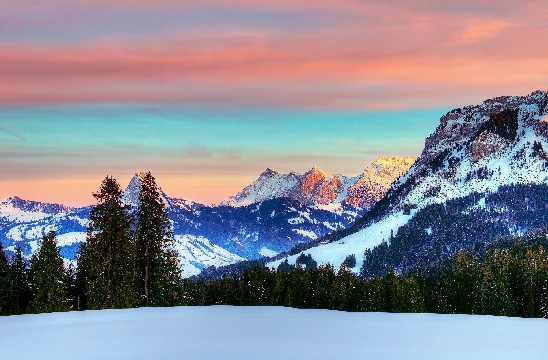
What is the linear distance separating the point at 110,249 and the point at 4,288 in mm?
22808

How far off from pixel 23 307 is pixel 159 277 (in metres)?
30.8

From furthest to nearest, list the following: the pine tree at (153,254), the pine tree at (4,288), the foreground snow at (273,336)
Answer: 1. the pine tree at (4,288)
2. the pine tree at (153,254)
3. the foreground snow at (273,336)

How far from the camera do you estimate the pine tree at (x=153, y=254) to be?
10138 cm

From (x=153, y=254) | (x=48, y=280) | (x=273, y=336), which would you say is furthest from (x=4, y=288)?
(x=273, y=336)

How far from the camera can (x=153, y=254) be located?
102m

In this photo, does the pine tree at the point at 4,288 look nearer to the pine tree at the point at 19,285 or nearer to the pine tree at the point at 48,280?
the pine tree at the point at 19,285

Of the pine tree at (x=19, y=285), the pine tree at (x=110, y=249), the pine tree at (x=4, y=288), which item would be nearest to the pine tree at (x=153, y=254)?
the pine tree at (x=110, y=249)

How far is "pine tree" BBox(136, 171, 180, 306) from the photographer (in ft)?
333

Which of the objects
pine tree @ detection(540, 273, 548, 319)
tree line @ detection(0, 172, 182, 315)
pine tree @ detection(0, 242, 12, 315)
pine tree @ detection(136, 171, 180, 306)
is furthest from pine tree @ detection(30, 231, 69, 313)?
pine tree @ detection(540, 273, 548, 319)

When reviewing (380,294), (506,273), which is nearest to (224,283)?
(380,294)

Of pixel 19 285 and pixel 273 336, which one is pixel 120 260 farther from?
pixel 273 336

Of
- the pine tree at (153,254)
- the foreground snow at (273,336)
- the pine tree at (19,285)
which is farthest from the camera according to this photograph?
the pine tree at (19,285)

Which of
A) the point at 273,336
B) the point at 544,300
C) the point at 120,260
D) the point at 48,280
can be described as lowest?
the point at 273,336

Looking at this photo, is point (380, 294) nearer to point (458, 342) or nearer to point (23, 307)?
point (23, 307)
